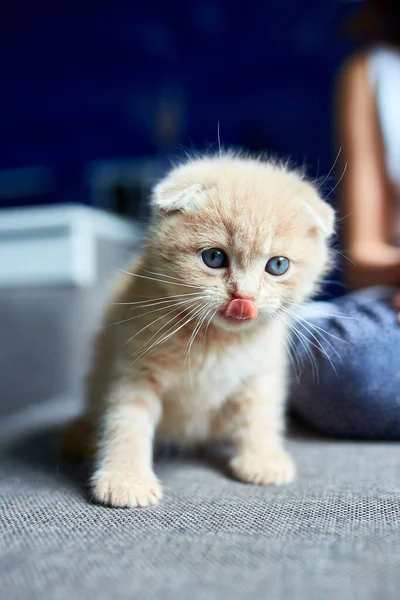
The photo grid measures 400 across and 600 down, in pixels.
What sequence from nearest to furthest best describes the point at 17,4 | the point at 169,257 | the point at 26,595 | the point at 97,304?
the point at 26,595 → the point at 169,257 → the point at 97,304 → the point at 17,4

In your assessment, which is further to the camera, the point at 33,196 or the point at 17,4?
the point at 33,196

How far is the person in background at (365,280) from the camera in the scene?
0.97 m

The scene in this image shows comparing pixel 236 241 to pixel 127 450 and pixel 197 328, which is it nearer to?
pixel 197 328

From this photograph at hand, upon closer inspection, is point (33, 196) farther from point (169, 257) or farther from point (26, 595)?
point (26, 595)

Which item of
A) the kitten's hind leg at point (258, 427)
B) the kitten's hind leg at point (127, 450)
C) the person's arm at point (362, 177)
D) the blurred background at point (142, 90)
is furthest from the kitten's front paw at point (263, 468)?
the blurred background at point (142, 90)

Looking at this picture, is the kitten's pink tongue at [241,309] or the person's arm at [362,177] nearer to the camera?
the kitten's pink tongue at [241,309]

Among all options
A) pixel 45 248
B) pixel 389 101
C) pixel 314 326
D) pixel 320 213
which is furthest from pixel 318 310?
pixel 45 248

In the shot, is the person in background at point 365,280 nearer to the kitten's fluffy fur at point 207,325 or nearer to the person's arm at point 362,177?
the person's arm at point 362,177

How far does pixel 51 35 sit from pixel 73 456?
186 centimetres

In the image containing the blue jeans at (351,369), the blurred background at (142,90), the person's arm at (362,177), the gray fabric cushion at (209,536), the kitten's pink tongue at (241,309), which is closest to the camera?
the gray fabric cushion at (209,536)

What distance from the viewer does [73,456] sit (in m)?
0.95

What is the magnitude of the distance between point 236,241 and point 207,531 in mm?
A: 343

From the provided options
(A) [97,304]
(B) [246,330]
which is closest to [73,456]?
(B) [246,330]

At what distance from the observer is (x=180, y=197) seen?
2.54 ft
